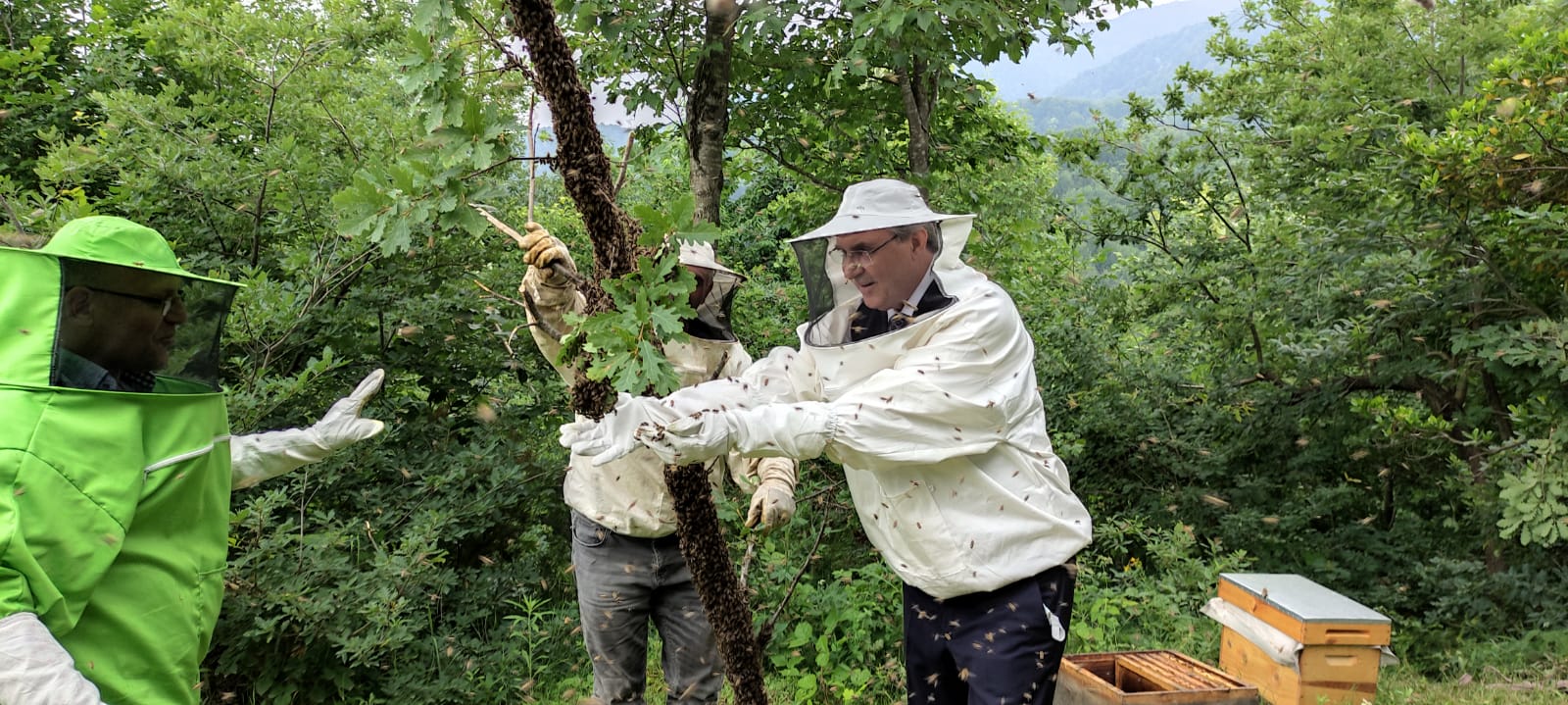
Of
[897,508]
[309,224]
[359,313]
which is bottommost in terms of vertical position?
[897,508]

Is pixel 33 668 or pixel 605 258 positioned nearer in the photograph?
pixel 33 668

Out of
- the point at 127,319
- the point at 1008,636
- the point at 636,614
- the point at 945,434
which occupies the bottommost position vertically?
the point at 636,614

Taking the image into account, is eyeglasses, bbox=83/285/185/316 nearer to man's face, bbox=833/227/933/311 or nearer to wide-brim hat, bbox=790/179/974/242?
wide-brim hat, bbox=790/179/974/242

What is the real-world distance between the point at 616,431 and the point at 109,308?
1.13 metres

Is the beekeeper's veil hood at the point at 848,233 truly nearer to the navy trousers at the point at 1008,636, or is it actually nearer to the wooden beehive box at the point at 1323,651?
the navy trousers at the point at 1008,636

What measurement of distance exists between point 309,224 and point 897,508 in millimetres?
3852

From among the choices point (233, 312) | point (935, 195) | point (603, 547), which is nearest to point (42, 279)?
point (603, 547)

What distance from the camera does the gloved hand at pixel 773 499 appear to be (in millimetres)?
2510

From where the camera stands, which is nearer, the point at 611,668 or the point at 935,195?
the point at 611,668

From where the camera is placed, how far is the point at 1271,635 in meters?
4.61

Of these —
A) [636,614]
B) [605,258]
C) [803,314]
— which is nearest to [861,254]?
[605,258]

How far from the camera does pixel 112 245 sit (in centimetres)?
191

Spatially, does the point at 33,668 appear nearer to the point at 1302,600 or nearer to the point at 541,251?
the point at 541,251

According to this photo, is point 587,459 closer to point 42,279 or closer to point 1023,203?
point 42,279
